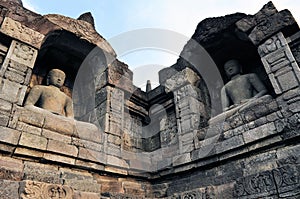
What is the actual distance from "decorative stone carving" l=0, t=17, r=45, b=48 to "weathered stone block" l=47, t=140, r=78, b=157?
2085 mm

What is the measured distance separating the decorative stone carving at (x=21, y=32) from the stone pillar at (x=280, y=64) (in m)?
4.53

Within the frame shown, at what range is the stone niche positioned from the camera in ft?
12.8

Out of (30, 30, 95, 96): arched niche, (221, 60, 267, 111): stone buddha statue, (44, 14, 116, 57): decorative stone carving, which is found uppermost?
(44, 14, 116, 57): decorative stone carving

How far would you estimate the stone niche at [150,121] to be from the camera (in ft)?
12.8

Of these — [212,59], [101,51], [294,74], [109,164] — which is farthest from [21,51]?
[294,74]

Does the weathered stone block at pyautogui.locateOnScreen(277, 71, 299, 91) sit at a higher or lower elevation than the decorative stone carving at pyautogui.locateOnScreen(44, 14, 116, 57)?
lower

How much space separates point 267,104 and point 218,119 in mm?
1065

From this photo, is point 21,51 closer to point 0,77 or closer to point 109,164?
point 0,77

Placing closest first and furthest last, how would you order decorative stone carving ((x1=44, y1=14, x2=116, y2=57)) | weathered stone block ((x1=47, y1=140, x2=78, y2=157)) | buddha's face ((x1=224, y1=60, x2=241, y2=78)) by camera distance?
weathered stone block ((x1=47, y1=140, x2=78, y2=157)) → decorative stone carving ((x1=44, y1=14, x2=116, y2=57)) → buddha's face ((x1=224, y1=60, x2=241, y2=78))

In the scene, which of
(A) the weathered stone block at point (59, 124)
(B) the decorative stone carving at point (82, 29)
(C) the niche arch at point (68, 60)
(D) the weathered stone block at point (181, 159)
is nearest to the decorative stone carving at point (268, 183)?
(D) the weathered stone block at point (181, 159)

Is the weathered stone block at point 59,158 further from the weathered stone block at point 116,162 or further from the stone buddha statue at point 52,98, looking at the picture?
the stone buddha statue at point 52,98

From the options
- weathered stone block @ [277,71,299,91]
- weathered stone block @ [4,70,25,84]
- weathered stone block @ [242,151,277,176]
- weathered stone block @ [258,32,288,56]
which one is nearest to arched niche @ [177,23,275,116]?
weathered stone block @ [258,32,288,56]

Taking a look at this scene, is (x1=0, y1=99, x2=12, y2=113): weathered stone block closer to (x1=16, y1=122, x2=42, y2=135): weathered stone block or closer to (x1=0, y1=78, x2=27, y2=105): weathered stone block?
(x1=0, y1=78, x2=27, y2=105): weathered stone block

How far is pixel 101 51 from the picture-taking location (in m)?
6.52
